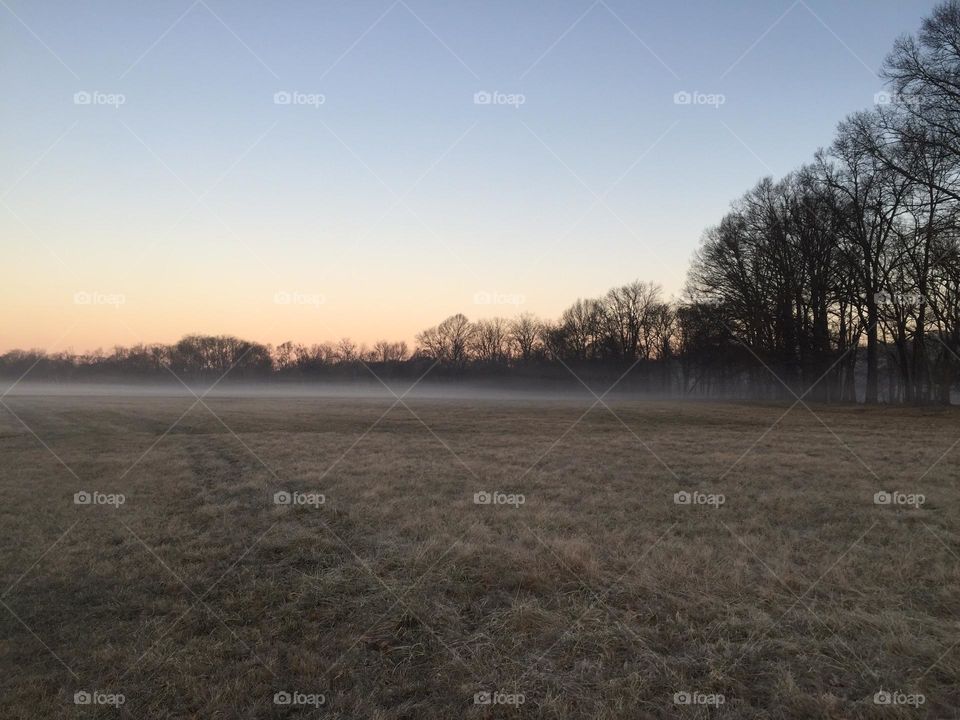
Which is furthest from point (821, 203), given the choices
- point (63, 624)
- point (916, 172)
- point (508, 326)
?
point (508, 326)

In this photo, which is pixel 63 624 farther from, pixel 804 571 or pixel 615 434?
pixel 615 434

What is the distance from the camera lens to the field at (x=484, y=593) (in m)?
4.61

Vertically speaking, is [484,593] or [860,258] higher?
[860,258]

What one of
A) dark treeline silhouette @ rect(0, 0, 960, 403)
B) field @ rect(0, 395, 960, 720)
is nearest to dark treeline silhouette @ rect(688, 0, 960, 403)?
dark treeline silhouette @ rect(0, 0, 960, 403)

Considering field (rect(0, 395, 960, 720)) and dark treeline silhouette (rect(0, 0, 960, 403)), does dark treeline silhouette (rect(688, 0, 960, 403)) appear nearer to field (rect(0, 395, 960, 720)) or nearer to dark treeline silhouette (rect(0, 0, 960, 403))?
dark treeline silhouette (rect(0, 0, 960, 403))

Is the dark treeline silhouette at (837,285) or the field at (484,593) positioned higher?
the dark treeline silhouette at (837,285)

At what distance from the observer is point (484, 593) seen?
262 inches

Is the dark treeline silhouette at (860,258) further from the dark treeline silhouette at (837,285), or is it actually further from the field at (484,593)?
the field at (484,593)

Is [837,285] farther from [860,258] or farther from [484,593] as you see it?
[484,593]

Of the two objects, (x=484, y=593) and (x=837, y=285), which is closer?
(x=484, y=593)

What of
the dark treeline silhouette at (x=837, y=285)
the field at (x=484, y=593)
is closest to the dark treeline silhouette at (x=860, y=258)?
the dark treeline silhouette at (x=837, y=285)

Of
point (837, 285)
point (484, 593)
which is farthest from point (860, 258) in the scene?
point (484, 593)

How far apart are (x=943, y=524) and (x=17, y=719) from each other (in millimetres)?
11920

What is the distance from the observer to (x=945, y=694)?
4449mm
